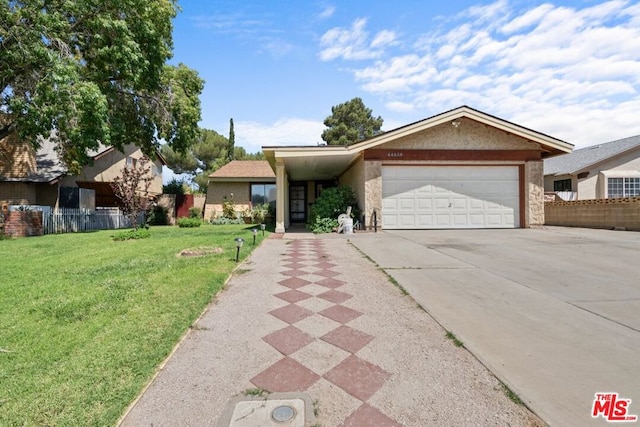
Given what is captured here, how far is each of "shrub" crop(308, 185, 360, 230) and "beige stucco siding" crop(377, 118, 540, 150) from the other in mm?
2730

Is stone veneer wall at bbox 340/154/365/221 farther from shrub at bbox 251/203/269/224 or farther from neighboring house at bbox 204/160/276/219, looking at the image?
neighboring house at bbox 204/160/276/219

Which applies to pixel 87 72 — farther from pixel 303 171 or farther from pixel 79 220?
pixel 303 171

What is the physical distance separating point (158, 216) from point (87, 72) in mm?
9320

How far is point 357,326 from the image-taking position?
9.36 ft

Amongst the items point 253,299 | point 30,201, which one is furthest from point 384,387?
point 30,201

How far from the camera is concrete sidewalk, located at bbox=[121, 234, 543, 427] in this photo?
1686 mm

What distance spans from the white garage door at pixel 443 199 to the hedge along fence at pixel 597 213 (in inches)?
131

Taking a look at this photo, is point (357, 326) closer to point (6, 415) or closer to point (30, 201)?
point (6, 415)

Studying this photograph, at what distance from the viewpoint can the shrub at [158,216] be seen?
18.3m

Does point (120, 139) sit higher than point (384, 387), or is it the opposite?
point (120, 139)

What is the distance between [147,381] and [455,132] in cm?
1256

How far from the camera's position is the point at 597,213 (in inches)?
465

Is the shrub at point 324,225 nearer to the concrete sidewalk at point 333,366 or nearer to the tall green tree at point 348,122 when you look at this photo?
the concrete sidewalk at point 333,366

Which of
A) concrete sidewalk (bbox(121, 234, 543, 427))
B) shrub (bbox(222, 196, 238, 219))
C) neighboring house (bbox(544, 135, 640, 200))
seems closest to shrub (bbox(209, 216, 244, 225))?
shrub (bbox(222, 196, 238, 219))
